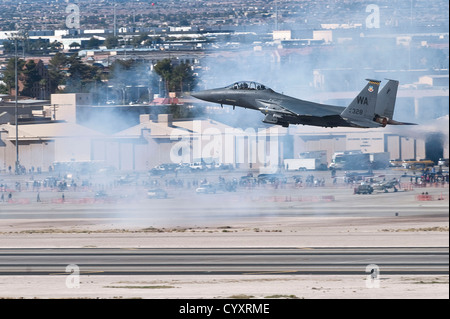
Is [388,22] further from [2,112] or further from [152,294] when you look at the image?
[152,294]

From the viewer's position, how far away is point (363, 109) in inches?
2468

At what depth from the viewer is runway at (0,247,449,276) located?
48.1 metres

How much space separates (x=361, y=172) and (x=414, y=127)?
472 inches

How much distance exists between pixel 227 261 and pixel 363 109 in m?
15.9

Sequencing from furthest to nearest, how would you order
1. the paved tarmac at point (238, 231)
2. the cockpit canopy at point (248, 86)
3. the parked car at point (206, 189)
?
the parked car at point (206, 189) < the cockpit canopy at point (248, 86) < the paved tarmac at point (238, 231)

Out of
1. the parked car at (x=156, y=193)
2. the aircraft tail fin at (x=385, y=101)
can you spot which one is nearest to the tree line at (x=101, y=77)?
the parked car at (x=156, y=193)

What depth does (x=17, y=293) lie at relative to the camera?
4275 cm

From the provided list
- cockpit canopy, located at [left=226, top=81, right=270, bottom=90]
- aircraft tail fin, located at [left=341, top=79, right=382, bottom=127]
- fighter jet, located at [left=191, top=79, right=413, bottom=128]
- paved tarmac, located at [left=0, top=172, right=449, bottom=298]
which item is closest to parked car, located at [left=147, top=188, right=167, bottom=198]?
paved tarmac, located at [left=0, top=172, right=449, bottom=298]

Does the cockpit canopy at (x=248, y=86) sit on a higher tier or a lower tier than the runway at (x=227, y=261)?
higher

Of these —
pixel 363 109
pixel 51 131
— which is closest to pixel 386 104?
pixel 363 109

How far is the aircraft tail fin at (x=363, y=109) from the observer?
2462 inches

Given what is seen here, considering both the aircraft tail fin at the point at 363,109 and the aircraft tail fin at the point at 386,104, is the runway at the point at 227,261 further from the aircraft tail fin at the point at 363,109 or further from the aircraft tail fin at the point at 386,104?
the aircraft tail fin at the point at 386,104

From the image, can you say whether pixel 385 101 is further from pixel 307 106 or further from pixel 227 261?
pixel 227 261

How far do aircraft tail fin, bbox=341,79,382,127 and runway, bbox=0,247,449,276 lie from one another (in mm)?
9413
